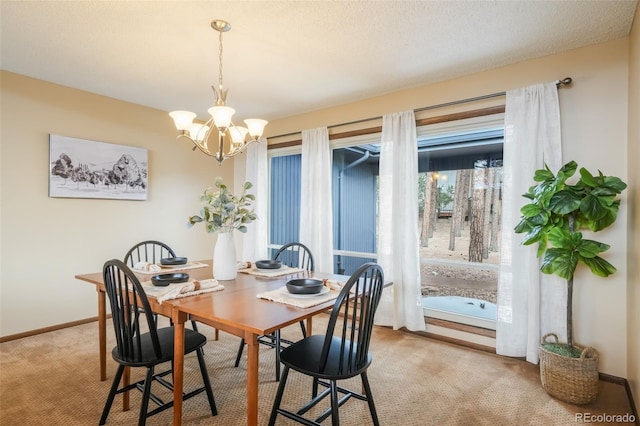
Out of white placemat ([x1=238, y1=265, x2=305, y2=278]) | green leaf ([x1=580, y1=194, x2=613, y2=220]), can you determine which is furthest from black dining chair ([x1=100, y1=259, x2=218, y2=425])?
green leaf ([x1=580, y1=194, x2=613, y2=220])

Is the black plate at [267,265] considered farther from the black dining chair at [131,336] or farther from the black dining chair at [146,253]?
the black dining chair at [131,336]

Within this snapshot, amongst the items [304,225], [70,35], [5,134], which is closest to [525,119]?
[304,225]

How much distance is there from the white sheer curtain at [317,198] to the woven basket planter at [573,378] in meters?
2.23

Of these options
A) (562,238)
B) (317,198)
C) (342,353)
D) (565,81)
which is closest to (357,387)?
(342,353)

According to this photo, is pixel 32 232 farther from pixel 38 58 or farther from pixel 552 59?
pixel 552 59

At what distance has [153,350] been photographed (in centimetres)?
187

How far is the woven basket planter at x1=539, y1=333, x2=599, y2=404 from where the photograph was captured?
84.7 inches

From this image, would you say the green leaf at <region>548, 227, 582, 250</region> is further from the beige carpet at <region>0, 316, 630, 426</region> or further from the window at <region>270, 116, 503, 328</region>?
the beige carpet at <region>0, 316, 630, 426</region>

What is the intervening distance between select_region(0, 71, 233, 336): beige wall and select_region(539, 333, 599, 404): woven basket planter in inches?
161

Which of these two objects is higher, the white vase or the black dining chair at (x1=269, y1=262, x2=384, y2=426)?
the white vase

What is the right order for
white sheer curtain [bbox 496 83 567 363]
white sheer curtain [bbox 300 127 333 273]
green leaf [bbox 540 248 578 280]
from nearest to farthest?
green leaf [bbox 540 248 578 280] → white sheer curtain [bbox 496 83 567 363] → white sheer curtain [bbox 300 127 333 273]

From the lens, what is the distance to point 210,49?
2.64 metres

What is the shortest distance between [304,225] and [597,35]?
10.2 ft

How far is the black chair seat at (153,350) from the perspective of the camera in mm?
1766
